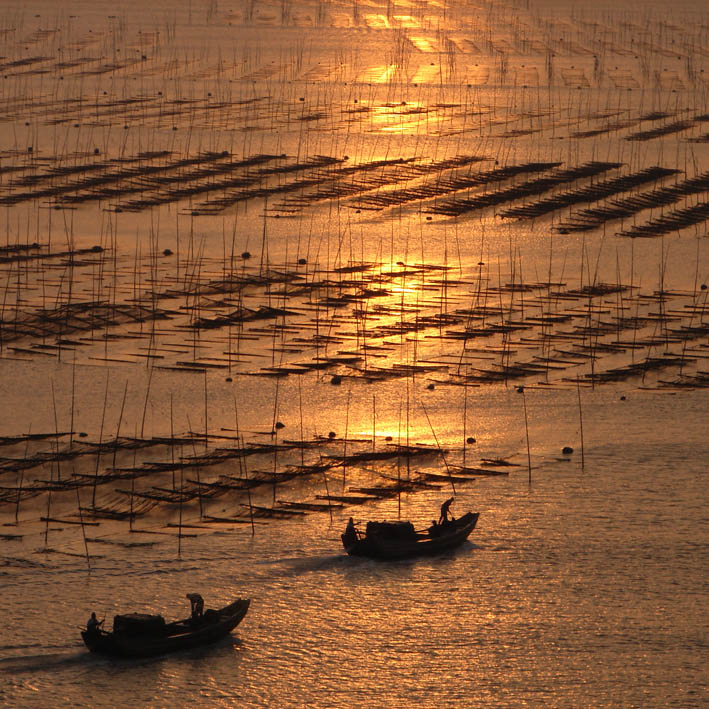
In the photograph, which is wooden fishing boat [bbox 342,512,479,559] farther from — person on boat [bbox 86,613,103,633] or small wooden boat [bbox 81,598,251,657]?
person on boat [bbox 86,613,103,633]

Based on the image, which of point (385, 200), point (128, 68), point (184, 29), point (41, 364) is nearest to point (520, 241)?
point (385, 200)

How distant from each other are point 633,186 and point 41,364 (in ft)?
95.4

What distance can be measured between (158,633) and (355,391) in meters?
13.5

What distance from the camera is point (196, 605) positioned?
84.5 feet

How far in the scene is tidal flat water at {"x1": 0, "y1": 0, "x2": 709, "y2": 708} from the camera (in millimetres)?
26484

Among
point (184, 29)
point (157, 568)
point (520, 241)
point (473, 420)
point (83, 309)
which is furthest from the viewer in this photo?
point (184, 29)

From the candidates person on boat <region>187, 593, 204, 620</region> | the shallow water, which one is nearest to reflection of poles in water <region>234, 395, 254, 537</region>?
the shallow water

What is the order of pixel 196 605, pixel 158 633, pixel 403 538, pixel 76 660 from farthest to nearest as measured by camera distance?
1. pixel 403 538
2. pixel 196 605
3. pixel 158 633
4. pixel 76 660

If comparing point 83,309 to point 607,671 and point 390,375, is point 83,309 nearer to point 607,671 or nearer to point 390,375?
point 390,375

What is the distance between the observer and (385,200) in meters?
58.2

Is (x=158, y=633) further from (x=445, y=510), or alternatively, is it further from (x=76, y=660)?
(x=445, y=510)

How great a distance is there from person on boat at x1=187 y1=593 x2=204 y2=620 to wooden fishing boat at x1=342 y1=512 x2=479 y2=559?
13.2ft

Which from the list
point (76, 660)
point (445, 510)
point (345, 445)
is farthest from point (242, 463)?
point (76, 660)

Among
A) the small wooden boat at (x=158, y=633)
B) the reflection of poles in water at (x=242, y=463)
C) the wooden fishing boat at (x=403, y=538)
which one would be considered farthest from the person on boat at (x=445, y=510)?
the small wooden boat at (x=158, y=633)
